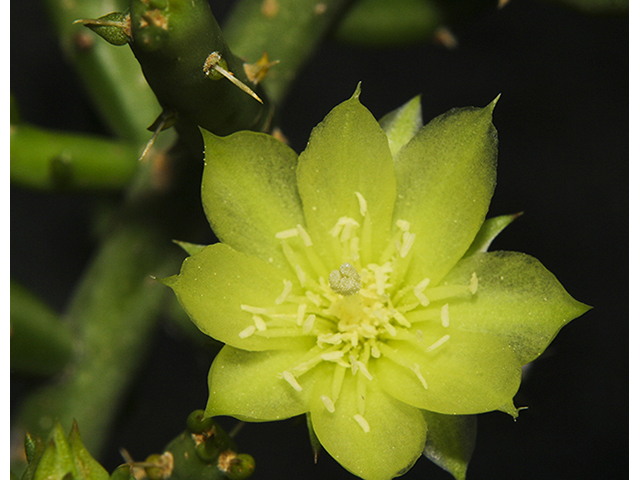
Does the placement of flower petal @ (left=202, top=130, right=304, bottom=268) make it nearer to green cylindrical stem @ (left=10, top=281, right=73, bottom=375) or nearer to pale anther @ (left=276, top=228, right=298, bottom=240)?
pale anther @ (left=276, top=228, right=298, bottom=240)

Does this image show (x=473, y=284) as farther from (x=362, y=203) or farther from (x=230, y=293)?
(x=230, y=293)

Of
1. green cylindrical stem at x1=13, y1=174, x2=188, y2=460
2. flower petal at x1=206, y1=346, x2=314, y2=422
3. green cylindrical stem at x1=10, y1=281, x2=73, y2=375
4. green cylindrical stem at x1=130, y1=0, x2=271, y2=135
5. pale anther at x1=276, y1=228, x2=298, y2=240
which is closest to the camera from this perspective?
green cylindrical stem at x1=130, y1=0, x2=271, y2=135

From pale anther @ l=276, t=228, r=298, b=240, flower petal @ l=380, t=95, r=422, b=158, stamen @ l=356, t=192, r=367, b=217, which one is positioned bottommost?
pale anther @ l=276, t=228, r=298, b=240

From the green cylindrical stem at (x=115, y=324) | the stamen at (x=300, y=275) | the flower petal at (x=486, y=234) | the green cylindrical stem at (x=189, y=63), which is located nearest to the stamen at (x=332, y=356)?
the stamen at (x=300, y=275)

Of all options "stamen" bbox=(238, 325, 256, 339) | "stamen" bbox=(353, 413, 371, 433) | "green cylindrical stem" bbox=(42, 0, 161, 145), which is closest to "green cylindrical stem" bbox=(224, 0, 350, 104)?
"green cylindrical stem" bbox=(42, 0, 161, 145)

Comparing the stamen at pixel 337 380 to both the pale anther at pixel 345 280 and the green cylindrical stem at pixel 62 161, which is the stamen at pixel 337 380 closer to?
the pale anther at pixel 345 280

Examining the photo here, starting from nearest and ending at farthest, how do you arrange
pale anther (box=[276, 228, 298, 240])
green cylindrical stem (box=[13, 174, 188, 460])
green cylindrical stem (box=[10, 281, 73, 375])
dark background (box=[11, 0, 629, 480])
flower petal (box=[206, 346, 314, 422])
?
flower petal (box=[206, 346, 314, 422]) → pale anther (box=[276, 228, 298, 240]) → green cylindrical stem (box=[10, 281, 73, 375]) → green cylindrical stem (box=[13, 174, 188, 460]) → dark background (box=[11, 0, 629, 480])
